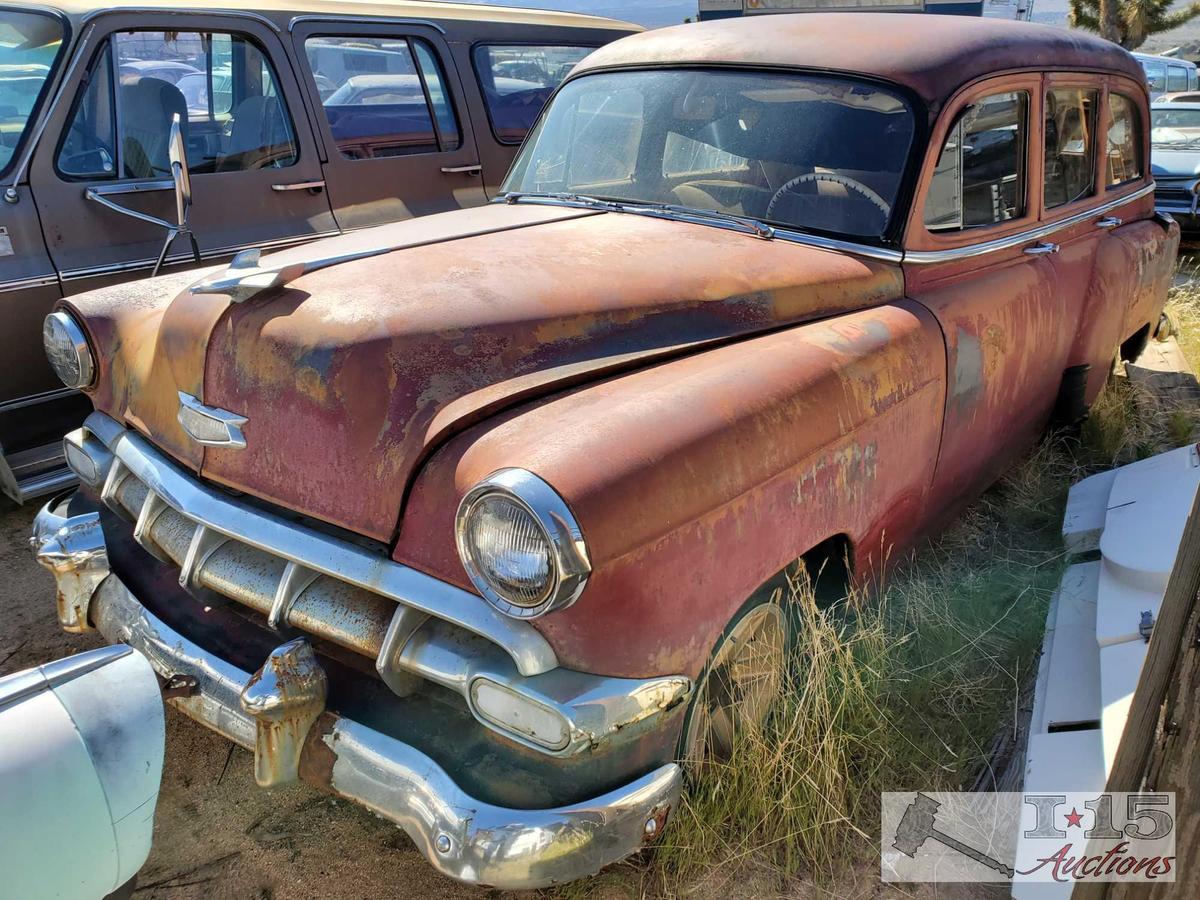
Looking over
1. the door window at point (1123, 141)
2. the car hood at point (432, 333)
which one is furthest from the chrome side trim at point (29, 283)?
the door window at point (1123, 141)

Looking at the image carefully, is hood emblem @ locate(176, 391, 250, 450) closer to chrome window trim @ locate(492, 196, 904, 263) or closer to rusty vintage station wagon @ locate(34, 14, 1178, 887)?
rusty vintage station wagon @ locate(34, 14, 1178, 887)

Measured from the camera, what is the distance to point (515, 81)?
523cm

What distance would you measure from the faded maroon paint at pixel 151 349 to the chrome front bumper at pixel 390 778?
17.3 inches

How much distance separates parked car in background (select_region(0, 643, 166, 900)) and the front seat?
282cm

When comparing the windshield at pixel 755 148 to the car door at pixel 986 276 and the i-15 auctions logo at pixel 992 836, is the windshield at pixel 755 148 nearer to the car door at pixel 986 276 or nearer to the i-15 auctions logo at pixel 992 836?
the car door at pixel 986 276

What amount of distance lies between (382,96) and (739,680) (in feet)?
12.0

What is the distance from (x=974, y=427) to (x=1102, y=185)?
159 centimetres

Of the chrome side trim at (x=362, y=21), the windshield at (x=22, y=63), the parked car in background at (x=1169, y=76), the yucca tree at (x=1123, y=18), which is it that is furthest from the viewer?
the yucca tree at (x=1123, y=18)

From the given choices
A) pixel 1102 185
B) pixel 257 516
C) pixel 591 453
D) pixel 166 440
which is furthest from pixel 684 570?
pixel 1102 185

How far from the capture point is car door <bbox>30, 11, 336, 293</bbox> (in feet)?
11.9

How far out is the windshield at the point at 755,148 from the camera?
8.81 feet

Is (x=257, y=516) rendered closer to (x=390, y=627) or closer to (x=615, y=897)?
(x=390, y=627)

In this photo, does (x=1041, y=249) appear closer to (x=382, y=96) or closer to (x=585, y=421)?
(x=585, y=421)

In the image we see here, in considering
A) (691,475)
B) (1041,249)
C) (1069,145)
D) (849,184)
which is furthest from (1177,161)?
(691,475)
